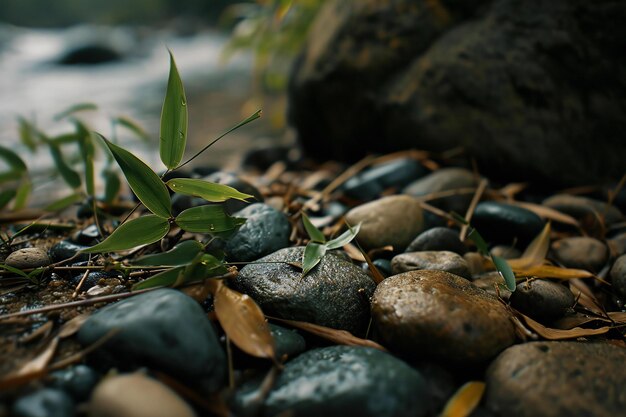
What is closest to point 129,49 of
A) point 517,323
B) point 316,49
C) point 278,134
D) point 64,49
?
point 64,49

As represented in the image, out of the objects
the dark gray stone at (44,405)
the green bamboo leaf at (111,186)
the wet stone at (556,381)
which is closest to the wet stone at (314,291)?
the wet stone at (556,381)

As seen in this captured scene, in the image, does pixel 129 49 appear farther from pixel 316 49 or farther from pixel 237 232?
pixel 237 232

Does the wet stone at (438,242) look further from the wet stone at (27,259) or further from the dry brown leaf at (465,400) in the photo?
the wet stone at (27,259)

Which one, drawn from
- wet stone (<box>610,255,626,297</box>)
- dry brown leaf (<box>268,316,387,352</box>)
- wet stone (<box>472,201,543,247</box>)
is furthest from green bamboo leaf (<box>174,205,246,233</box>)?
wet stone (<box>610,255,626,297</box>)

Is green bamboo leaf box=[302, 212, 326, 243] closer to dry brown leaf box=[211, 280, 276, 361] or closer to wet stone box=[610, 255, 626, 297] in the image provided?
dry brown leaf box=[211, 280, 276, 361]

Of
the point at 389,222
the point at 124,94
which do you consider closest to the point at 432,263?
the point at 389,222

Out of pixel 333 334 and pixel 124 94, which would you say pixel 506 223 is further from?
pixel 124 94
